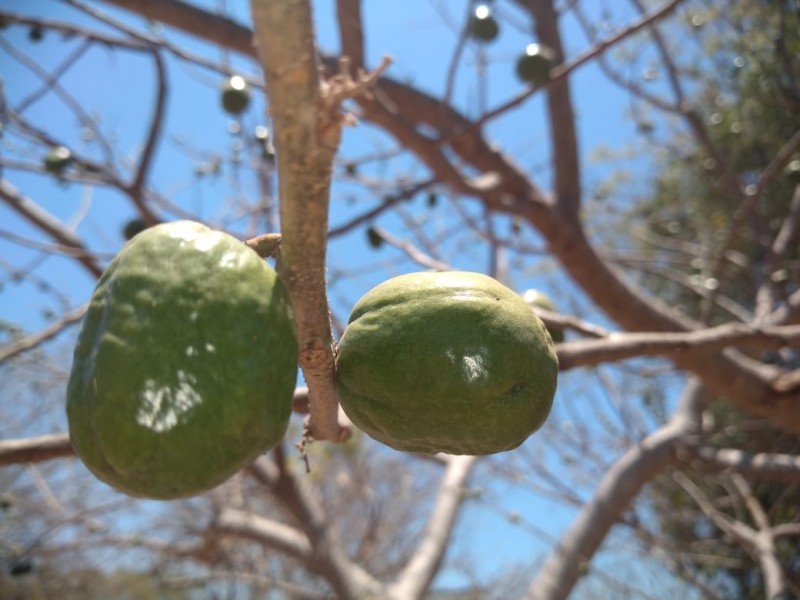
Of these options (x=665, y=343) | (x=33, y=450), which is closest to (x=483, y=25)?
(x=665, y=343)

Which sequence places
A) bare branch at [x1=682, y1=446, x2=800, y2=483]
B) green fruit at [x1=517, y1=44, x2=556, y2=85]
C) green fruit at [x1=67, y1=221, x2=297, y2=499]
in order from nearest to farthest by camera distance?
green fruit at [x1=67, y1=221, x2=297, y2=499] → bare branch at [x1=682, y1=446, x2=800, y2=483] → green fruit at [x1=517, y1=44, x2=556, y2=85]

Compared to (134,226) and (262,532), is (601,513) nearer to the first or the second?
(262,532)

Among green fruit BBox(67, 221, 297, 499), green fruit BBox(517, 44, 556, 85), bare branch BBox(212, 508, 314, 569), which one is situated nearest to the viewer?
green fruit BBox(67, 221, 297, 499)

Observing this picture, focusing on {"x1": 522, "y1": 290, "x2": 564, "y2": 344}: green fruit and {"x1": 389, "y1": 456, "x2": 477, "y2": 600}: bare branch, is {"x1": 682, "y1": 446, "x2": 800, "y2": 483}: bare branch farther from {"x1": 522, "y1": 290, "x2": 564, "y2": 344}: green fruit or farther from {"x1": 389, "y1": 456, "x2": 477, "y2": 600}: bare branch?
{"x1": 522, "y1": 290, "x2": 564, "y2": 344}: green fruit

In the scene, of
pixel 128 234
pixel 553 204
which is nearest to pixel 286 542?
pixel 128 234

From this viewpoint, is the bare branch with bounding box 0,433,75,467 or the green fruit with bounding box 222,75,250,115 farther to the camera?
the green fruit with bounding box 222,75,250,115

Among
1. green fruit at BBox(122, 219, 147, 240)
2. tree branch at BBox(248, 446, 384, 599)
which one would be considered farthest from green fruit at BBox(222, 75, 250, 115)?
tree branch at BBox(248, 446, 384, 599)

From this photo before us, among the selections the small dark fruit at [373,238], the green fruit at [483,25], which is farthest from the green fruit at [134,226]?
the green fruit at [483,25]
